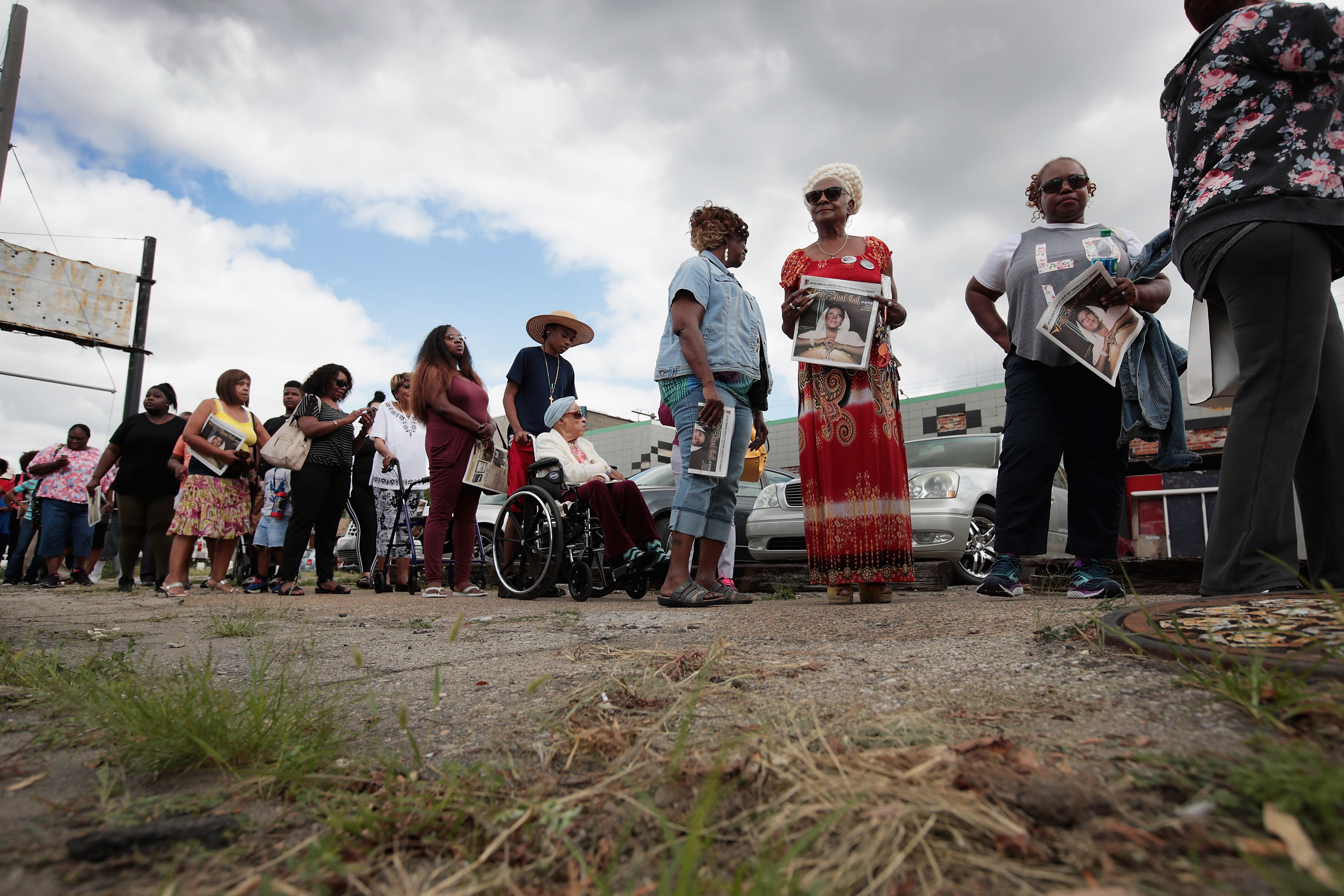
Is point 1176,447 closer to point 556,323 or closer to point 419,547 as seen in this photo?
point 556,323

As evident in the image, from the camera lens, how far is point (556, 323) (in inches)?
231

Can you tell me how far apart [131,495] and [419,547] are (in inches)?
110

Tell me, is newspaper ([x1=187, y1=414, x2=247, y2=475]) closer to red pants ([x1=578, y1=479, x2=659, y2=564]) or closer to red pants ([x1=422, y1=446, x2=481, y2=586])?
red pants ([x1=422, y1=446, x2=481, y2=586])

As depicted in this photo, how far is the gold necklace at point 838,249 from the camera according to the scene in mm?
3979

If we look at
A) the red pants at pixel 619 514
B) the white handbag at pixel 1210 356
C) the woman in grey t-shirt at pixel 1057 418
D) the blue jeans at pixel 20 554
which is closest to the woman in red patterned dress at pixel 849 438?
the woman in grey t-shirt at pixel 1057 418

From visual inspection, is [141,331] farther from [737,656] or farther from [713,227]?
[737,656]

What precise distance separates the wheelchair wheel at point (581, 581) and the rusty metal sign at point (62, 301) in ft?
40.4

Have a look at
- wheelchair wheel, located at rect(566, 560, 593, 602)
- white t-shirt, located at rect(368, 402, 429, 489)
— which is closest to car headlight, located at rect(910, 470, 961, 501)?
wheelchair wheel, located at rect(566, 560, 593, 602)

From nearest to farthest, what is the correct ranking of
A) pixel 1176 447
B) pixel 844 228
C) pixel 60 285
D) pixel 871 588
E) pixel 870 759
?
1. pixel 870 759
2. pixel 1176 447
3. pixel 871 588
4. pixel 844 228
5. pixel 60 285

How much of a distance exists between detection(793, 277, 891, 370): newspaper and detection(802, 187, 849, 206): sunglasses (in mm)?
440

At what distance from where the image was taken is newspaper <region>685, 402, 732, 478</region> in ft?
12.6

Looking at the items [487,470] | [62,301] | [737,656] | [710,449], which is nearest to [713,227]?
[710,449]

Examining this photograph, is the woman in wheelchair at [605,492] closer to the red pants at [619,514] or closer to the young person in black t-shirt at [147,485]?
the red pants at [619,514]

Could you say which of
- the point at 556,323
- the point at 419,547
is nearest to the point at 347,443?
the point at 556,323
